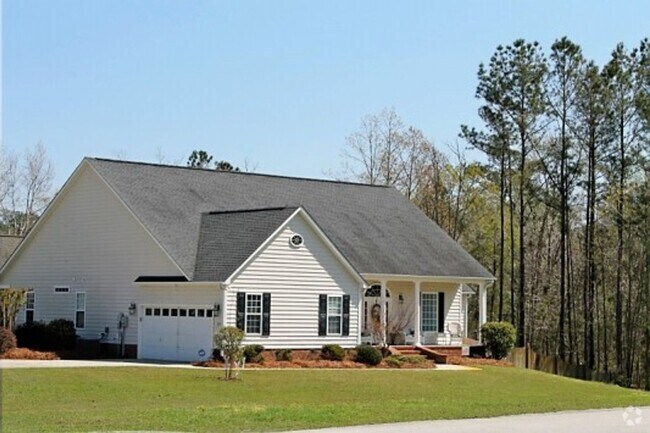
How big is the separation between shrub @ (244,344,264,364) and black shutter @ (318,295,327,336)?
3.10 m

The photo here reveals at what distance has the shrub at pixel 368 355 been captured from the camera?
3684cm

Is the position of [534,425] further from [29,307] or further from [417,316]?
[29,307]

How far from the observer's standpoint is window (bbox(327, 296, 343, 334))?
1500 inches

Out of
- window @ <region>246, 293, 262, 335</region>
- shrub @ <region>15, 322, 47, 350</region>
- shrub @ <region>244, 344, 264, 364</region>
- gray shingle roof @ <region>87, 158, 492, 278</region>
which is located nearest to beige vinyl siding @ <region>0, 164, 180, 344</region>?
gray shingle roof @ <region>87, 158, 492, 278</region>

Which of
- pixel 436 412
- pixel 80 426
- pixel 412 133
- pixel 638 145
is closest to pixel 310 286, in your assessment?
pixel 436 412

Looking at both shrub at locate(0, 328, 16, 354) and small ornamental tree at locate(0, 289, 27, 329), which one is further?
small ornamental tree at locate(0, 289, 27, 329)

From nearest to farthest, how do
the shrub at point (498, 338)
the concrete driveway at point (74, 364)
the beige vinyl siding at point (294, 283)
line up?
the concrete driveway at point (74, 364) < the beige vinyl siding at point (294, 283) < the shrub at point (498, 338)

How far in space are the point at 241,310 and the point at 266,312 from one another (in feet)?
3.48

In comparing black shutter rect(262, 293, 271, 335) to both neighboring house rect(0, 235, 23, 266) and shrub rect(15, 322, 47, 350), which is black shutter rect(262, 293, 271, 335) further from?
neighboring house rect(0, 235, 23, 266)

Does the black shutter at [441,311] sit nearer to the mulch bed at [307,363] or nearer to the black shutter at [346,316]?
the mulch bed at [307,363]

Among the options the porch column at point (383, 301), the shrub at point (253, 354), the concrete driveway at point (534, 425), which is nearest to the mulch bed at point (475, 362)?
the porch column at point (383, 301)

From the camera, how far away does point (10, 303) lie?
1652 inches

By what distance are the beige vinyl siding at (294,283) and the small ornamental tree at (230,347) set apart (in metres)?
3.64

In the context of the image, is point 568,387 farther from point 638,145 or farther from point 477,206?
point 477,206
